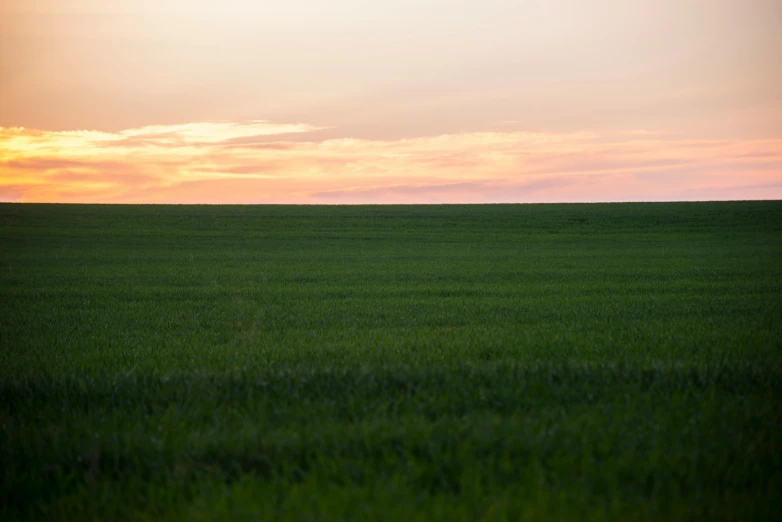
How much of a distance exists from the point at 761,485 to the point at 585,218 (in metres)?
50.2

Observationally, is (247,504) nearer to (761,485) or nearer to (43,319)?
(761,485)

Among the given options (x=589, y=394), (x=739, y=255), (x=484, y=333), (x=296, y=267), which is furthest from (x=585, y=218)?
(x=589, y=394)

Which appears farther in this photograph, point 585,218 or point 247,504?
point 585,218

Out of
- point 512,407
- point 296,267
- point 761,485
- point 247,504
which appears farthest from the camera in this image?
point 296,267

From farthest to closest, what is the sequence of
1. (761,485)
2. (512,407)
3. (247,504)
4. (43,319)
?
(43,319) < (512,407) < (761,485) < (247,504)

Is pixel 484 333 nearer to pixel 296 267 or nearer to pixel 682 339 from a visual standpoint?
pixel 682 339

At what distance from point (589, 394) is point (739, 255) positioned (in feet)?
84.6

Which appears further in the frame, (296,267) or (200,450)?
(296,267)

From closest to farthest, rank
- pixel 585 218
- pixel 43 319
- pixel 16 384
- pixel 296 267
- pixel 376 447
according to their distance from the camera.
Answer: pixel 376 447 → pixel 16 384 → pixel 43 319 → pixel 296 267 → pixel 585 218

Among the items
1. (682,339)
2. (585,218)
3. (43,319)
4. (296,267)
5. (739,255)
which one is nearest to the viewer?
(682,339)

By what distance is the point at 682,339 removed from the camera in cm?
802

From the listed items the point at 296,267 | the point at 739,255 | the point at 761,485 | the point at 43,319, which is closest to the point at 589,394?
the point at 761,485

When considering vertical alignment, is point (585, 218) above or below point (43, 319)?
above

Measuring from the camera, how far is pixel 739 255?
26859 mm
